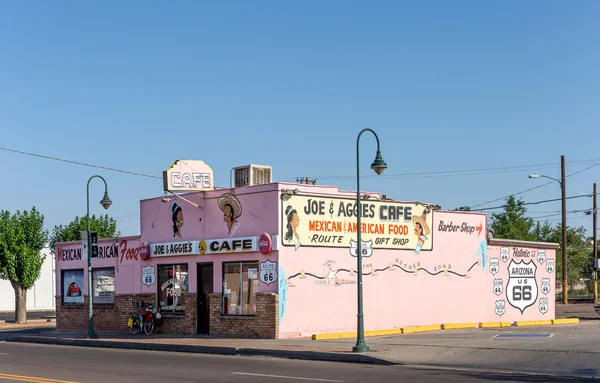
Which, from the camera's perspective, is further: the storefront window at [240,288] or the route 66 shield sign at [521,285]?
the route 66 shield sign at [521,285]

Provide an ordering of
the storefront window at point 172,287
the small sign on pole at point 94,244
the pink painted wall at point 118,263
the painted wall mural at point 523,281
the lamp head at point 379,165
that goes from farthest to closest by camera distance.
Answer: the painted wall mural at point 523,281 < the pink painted wall at point 118,263 < the small sign on pole at point 94,244 < the storefront window at point 172,287 < the lamp head at point 379,165

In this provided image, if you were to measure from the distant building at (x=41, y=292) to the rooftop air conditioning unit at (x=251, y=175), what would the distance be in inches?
2002

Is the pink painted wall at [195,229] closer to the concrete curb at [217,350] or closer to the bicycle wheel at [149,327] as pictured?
the bicycle wheel at [149,327]

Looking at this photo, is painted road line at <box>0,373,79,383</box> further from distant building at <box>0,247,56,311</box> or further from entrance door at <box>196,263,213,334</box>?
distant building at <box>0,247,56,311</box>

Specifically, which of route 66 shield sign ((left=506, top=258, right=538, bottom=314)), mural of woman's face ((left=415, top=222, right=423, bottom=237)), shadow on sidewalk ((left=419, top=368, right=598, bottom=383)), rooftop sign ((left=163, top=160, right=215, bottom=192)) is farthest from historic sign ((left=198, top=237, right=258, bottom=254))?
route 66 shield sign ((left=506, top=258, right=538, bottom=314))

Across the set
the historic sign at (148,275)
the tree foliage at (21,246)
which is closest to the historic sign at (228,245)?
the historic sign at (148,275)

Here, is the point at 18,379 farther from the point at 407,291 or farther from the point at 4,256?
the point at 4,256

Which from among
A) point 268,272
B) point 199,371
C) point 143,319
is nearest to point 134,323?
point 143,319

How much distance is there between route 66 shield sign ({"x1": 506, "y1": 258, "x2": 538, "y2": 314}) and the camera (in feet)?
116

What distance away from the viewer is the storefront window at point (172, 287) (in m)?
32.1

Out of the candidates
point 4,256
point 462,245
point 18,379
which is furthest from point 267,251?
point 4,256

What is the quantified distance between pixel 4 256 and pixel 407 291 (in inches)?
924

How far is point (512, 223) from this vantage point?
76875mm

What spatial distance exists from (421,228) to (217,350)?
34.1ft
